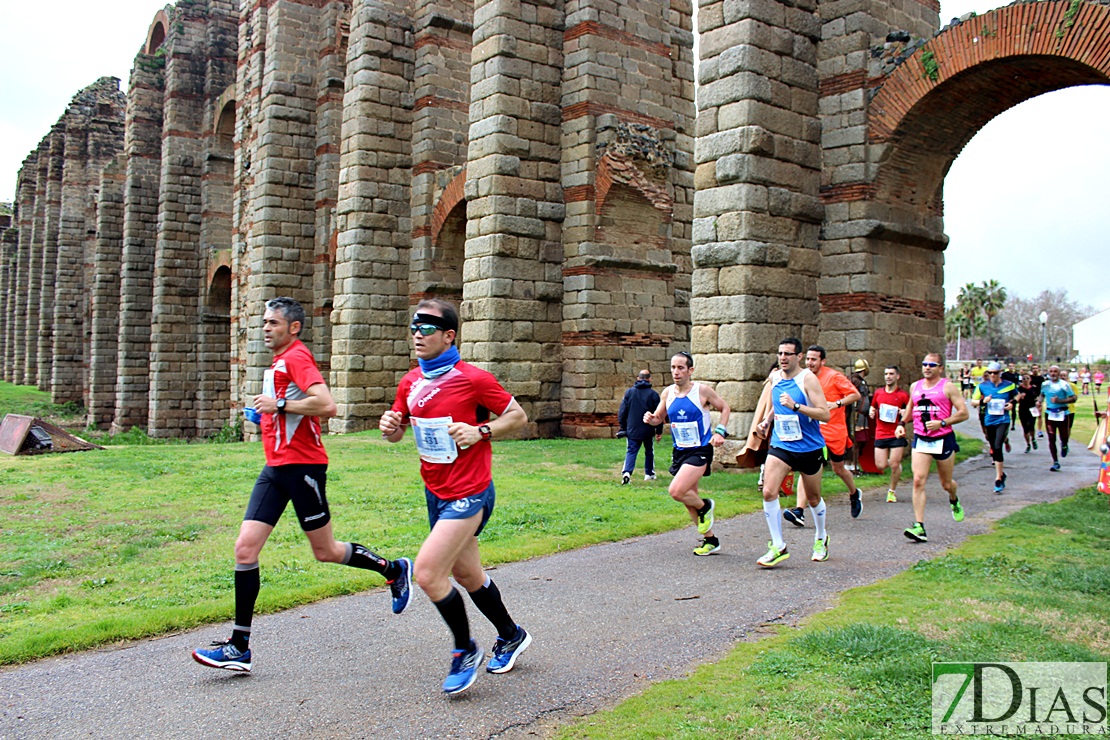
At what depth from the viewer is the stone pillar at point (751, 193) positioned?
36.4ft

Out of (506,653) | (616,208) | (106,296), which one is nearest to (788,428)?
(506,653)

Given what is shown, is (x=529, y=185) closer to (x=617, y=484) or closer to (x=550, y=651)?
(x=617, y=484)

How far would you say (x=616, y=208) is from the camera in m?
16.8

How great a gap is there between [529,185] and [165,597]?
11599 mm

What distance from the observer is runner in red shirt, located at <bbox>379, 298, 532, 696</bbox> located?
13.4 ft

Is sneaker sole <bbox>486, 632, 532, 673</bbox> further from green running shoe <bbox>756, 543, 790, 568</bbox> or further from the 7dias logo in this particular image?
green running shoe <bbox>756, 543, 790, 568</bbox>

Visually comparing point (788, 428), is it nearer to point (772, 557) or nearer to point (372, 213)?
point (772, 557)

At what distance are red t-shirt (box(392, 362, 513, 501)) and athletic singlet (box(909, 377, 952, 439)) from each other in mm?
5194

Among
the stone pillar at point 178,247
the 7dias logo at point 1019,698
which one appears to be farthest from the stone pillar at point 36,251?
the 7dias logo at point 1019,698

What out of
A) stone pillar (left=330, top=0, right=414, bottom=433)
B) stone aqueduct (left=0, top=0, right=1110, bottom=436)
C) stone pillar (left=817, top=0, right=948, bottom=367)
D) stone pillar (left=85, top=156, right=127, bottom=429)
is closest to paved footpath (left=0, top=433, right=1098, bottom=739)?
stone aqueduct (left=0, top=0, right=1110, bottom=436)

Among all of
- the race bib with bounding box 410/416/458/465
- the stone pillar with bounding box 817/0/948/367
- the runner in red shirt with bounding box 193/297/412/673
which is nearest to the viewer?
the race bib with bounding box 410/416/458/465

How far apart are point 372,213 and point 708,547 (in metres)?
14.5

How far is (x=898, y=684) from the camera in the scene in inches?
157

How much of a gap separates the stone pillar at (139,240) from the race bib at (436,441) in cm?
3280
